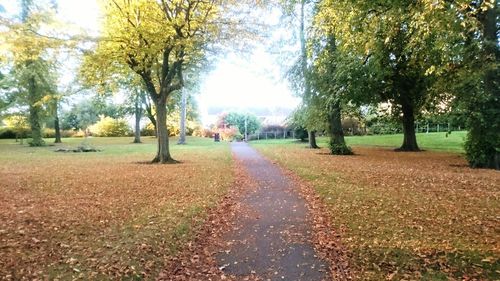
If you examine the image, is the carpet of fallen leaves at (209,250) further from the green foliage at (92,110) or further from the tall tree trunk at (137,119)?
the tall tree trunk at (137,119)

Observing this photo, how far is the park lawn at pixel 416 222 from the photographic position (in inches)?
206

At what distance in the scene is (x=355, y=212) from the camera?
806 cm

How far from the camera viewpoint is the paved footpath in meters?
5.28

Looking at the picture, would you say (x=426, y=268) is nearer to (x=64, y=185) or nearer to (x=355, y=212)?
(x=355, y=212)

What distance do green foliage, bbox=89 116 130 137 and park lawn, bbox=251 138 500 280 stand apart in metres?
46.1

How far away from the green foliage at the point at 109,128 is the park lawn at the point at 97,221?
4150cm

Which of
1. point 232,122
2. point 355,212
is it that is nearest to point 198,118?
point 232,122

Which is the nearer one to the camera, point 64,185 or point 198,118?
point 64,185

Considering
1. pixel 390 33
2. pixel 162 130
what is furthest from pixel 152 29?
pixel 390 33

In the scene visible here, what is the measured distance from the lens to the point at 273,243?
20.8ft

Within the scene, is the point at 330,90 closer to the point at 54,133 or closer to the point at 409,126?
the point at 409,126

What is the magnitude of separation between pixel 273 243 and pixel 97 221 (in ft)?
12.0

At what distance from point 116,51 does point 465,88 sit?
47.5 ft

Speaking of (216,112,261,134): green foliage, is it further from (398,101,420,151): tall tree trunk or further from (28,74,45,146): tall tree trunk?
(398,101,420,151): tall tree trunk
